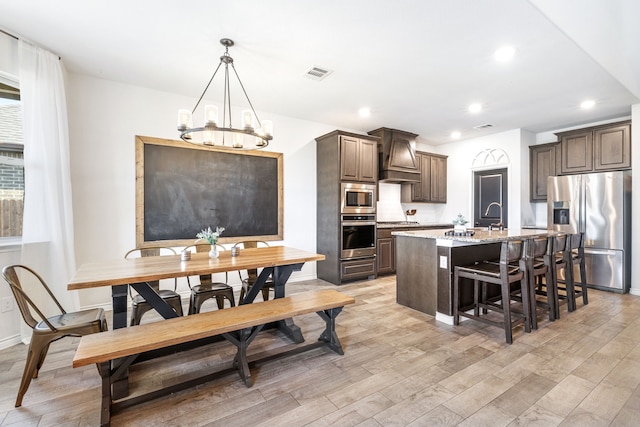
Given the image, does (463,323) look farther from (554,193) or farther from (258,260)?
(554,193)

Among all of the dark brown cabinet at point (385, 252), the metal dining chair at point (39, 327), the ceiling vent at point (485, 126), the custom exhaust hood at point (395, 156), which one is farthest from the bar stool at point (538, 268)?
the metal dining chair at point (39, 327)

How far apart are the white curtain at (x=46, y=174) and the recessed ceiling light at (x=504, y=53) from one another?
14.2 feet

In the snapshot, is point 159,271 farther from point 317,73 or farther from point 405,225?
point 405,225

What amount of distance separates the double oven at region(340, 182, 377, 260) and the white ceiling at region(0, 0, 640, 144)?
137cm

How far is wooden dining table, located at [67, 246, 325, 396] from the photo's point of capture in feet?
6.48

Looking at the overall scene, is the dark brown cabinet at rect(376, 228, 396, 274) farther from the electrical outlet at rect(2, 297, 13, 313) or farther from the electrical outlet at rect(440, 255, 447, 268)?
the electrical outlet at rect(2, 297, 13, 313)

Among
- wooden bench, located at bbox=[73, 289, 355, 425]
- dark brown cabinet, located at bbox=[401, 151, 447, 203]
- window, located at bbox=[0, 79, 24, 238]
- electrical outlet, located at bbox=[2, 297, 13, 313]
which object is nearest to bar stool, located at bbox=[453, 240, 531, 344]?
wooden bench, located at bbox=[73, 289, 355, 425]

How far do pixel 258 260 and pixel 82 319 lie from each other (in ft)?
4.30

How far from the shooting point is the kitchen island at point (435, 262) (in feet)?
10.2

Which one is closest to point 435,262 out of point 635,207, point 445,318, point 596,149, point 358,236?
point 445,318

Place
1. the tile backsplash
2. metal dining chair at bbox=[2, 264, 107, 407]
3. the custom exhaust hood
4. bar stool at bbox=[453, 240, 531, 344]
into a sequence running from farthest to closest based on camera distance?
1. the tile backsplash
2. the custom exhaust hood
3. bar stool at bbox=[453, 240, 531, 344]
4. metal dining chair at bbox=[2, 264, 107, 407]

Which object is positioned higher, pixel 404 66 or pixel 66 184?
pixel 404 66

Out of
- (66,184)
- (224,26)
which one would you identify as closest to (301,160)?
(224,26)

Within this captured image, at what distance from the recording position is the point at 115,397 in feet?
6.28
